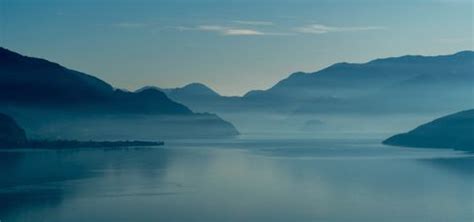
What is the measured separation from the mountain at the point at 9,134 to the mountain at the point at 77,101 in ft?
25.5

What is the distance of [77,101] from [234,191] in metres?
27.5

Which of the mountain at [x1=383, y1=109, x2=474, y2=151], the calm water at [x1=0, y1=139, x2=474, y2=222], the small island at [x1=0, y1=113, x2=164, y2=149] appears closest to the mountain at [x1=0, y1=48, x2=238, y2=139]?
the small island at [x1=0, y1=113, x2=164, y2=149]

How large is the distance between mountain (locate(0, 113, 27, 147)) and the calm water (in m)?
6.44

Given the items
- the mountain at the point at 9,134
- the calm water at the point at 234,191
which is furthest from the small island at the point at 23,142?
the calm water at the point at 234,191

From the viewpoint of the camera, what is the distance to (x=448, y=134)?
2703 cm

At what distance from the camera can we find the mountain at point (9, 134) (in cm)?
2594

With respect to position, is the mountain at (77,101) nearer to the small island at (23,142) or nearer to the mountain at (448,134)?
the small island at (23,142)

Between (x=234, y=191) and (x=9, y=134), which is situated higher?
(x=9, y=134)

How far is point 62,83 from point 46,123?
591cm

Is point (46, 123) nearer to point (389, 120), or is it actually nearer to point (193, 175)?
point (193, 175)

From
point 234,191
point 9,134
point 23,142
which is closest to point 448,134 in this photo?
point 23,142

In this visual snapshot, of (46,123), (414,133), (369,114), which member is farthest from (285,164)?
(369,114)

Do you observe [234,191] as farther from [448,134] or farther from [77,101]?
[77,101]

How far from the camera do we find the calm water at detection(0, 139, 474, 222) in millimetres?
9648
